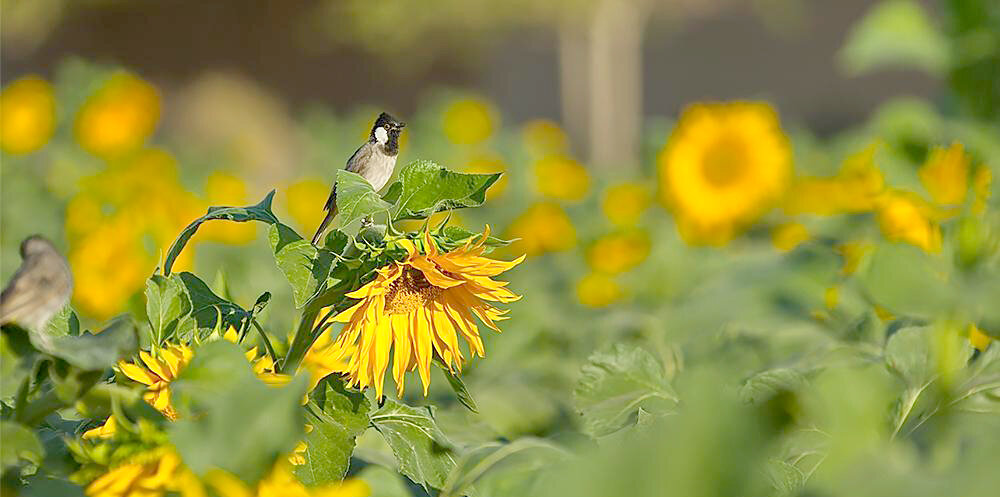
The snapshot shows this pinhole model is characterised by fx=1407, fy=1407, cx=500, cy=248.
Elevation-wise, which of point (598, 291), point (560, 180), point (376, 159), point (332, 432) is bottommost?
point (598, 291)

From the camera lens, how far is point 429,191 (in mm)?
607

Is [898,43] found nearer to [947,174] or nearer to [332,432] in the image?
[947,174]

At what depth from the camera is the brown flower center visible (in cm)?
62

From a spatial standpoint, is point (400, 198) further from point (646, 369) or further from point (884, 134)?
point (884, 134)

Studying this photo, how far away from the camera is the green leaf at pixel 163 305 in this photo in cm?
61

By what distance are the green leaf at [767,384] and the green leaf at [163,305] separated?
0.88 ft

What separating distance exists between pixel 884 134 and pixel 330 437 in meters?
1.22

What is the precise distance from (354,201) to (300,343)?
76 mm

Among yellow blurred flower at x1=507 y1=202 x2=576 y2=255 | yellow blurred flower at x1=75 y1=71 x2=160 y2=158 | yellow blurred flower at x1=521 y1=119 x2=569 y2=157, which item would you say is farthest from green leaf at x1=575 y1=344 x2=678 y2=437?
yellow blurred flower at x1=521 y1=119 x2=569 y2=157

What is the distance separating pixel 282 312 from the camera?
5.41ft

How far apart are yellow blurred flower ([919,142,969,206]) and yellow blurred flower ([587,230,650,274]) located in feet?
2.79

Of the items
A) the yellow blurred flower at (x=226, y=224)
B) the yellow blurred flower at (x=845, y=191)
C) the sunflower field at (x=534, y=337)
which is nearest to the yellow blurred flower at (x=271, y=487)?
the sunflower field at (x=534, y=337)

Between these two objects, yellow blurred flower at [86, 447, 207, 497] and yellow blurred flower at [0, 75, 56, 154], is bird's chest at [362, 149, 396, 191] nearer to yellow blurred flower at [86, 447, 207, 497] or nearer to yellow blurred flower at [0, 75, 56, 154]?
yellow blurred flower at [86, 447, 207, 497]

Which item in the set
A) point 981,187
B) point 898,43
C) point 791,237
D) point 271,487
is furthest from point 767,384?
point 791,237
